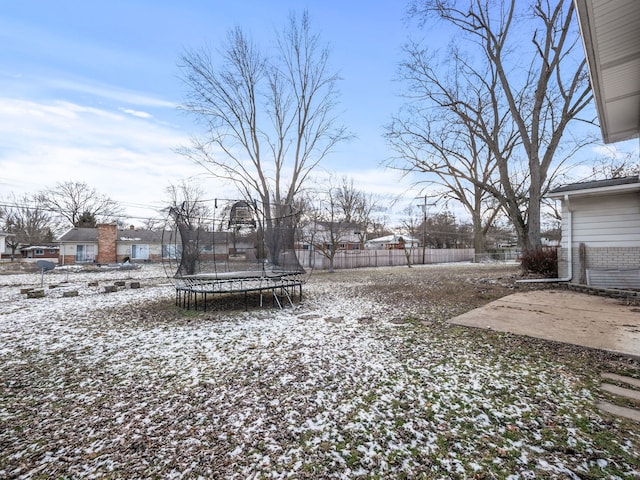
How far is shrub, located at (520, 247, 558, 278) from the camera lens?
29.8 ft

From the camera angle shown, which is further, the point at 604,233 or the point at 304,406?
the point at 604,233

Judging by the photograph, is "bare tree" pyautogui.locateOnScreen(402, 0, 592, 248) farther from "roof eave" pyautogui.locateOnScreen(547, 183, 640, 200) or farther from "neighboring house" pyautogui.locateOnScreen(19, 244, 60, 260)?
"neighboring house" pyautogui.locateOnScreen(19, 244, 60, 260)

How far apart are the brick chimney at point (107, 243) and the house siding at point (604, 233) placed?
29.1 m

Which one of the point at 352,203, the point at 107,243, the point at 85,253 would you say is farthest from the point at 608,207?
the point at 85,253

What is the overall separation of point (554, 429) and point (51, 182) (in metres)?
41.4

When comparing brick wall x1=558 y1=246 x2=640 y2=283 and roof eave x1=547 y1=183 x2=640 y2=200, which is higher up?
roof eave x1=547 y1=183 x2=640 y2=200

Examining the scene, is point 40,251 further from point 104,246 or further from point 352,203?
point 352,203

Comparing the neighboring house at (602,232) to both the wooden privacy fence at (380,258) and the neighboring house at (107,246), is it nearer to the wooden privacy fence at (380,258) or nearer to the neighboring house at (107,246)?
the wooden privacy fence at (380,258)

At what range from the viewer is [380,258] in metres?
22.7

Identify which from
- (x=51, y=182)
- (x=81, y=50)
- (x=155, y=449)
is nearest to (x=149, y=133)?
(x=81, y=50)

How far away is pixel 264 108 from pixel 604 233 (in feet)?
53.0

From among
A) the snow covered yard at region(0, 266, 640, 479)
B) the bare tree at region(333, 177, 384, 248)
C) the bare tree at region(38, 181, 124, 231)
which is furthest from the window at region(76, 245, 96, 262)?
the snow covered yard at region(0, 266, 640, 479)

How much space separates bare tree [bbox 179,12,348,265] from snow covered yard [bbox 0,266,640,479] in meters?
12.5

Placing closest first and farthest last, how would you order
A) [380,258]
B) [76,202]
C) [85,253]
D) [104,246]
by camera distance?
[380,258] → [104,246] → [85,253] → [76,202]
